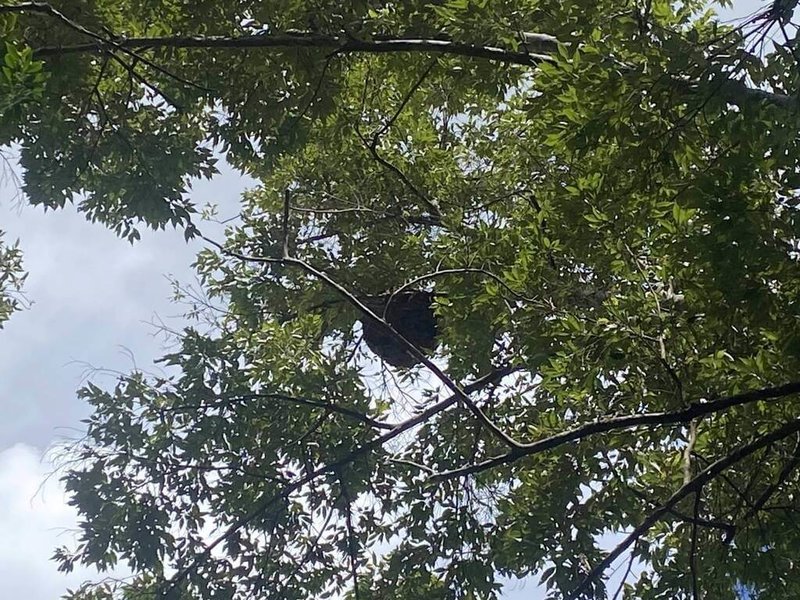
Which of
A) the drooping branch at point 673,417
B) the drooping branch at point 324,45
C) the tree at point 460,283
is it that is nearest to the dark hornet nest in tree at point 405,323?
the tree at point 460,283

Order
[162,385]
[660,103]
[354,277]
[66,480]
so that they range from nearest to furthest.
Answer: [660,103] → [66,480] → [162,385] → [354,277]

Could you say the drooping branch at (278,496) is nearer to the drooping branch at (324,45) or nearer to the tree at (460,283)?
the tree at (460,283)

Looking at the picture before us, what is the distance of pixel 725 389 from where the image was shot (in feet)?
11.3

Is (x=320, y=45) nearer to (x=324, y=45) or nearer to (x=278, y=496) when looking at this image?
(x=324, y=45)

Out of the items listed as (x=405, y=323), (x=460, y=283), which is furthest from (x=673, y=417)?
(x=405, y=323)

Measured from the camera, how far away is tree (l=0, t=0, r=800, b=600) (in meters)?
3.13

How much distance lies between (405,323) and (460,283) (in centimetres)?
126

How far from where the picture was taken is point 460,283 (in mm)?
4797

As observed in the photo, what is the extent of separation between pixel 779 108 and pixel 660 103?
47 cm

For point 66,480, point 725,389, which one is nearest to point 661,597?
point 725,389

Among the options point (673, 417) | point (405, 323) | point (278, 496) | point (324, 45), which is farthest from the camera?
point (405, 323)

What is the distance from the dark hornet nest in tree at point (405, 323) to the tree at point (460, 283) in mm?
80

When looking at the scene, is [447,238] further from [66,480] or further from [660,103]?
[66,480]

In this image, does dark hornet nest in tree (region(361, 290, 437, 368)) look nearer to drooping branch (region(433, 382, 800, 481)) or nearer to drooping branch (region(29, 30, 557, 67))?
drooping branch (region(29, 30, 557, 67))
